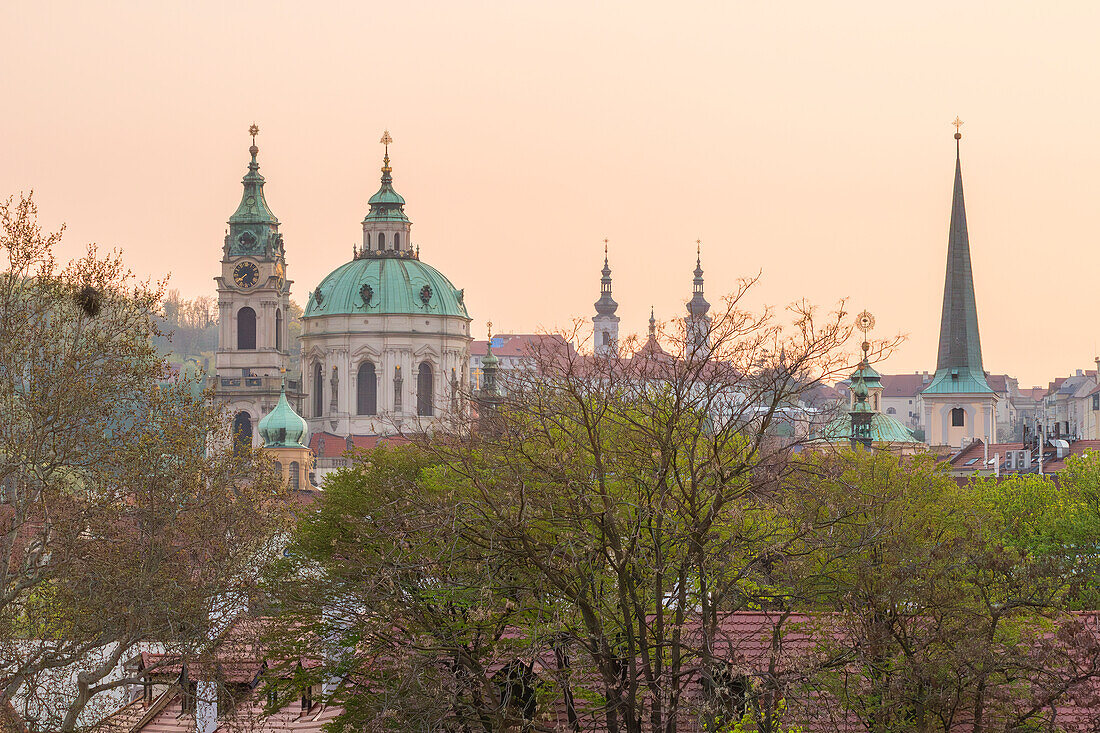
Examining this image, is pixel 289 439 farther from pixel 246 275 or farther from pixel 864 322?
pixel 864 322

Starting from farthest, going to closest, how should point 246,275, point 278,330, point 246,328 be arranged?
point 246,328, point 278,330, point 246,275

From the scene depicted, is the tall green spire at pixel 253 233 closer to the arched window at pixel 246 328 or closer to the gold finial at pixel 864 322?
the arched window at pixel 246 328

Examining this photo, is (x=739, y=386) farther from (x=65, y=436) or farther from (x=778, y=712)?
(x=65, y=436)

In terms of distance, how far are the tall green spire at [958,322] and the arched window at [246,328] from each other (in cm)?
5590

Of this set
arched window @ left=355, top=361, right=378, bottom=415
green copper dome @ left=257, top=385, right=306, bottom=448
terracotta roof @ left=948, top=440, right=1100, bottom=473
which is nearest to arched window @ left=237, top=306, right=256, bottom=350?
arched window @ left=355, top=361, right=378, bottom=415

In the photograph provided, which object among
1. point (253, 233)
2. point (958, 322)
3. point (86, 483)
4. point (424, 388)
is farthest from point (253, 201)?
point (86, 483)

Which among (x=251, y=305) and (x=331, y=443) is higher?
(x=251, y=305)

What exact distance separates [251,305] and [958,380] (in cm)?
5967

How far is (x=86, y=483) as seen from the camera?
112 feet

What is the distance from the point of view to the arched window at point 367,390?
513ft

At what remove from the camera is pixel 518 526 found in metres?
28.5

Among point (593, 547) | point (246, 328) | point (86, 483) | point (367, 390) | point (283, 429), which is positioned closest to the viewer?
point (593, 547)

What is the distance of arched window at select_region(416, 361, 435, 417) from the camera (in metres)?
151

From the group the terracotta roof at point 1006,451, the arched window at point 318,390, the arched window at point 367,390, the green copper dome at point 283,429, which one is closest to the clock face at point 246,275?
the arched window at point 318,390
